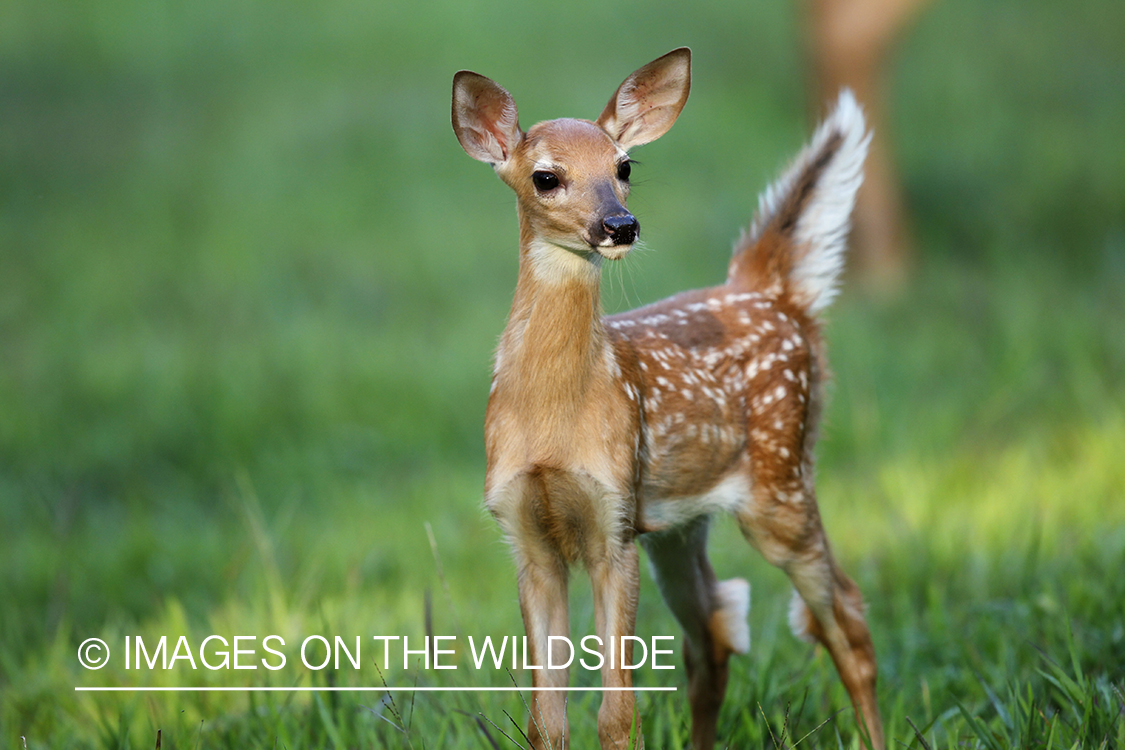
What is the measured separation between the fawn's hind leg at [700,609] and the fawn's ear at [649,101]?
1.22 metres

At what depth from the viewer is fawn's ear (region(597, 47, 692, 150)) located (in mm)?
3199

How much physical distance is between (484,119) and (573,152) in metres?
0.28

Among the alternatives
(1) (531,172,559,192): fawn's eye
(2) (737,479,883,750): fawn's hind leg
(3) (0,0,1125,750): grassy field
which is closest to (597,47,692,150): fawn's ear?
(3) (0,0,1125,750): grassy field

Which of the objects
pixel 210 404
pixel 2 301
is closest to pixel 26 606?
pixel 210 404

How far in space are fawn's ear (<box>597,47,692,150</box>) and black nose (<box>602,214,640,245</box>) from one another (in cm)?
51

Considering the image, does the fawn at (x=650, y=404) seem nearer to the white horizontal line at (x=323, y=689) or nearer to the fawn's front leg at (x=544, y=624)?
the fawn's front leg at (x=544, y=624)

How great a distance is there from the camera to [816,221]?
3951 mm

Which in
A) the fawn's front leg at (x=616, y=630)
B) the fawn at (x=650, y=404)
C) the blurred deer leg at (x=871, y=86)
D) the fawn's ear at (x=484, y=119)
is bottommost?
the fawn's front leg at (x=616, y=630)

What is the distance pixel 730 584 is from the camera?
12.5 ft

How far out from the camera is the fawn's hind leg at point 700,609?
12.1 feet

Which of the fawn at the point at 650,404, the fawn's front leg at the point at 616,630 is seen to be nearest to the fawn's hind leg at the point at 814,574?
the fawn at the point at 650,404

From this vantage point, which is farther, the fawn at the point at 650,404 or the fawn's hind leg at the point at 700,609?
the fawn's hind leg at the point at 700,609

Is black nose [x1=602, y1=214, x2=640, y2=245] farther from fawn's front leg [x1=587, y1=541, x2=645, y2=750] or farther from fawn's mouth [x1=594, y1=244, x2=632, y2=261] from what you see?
fawn's front leg [x1=587, y1=541, x2=645, y2=750]

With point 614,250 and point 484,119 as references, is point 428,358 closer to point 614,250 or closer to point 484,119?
point 484,119
